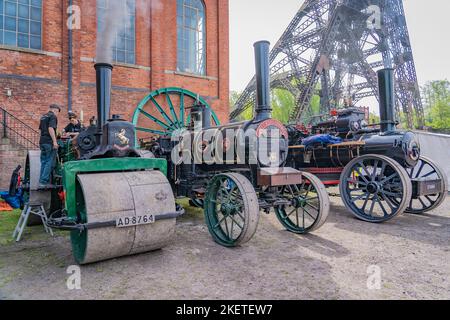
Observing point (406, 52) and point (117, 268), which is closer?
point (117, 268)

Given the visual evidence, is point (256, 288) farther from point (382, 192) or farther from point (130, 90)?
point (130, 90)


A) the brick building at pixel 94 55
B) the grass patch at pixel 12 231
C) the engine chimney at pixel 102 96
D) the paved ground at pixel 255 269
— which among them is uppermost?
the brick building at pixel 94 55

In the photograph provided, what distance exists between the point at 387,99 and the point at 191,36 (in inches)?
386

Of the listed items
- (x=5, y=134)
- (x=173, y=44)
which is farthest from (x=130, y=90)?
(x=5, y=134)

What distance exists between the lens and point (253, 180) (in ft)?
14.6

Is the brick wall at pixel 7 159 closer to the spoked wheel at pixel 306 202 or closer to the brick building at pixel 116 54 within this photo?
the brick building at pixel 116 54

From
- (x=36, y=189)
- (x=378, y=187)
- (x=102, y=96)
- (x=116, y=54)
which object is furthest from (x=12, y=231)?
(x=116, y=54)

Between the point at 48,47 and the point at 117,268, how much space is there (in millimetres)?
9999

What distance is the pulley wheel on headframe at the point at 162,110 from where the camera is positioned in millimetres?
11539

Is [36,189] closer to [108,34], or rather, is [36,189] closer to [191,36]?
[108,34]

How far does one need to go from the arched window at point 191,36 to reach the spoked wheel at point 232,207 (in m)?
10.1

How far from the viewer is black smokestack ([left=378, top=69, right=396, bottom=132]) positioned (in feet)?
20.5

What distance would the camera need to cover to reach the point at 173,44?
1291cm

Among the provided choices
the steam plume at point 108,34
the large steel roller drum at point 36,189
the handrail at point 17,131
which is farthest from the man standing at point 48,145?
the handrail at point 17,131
